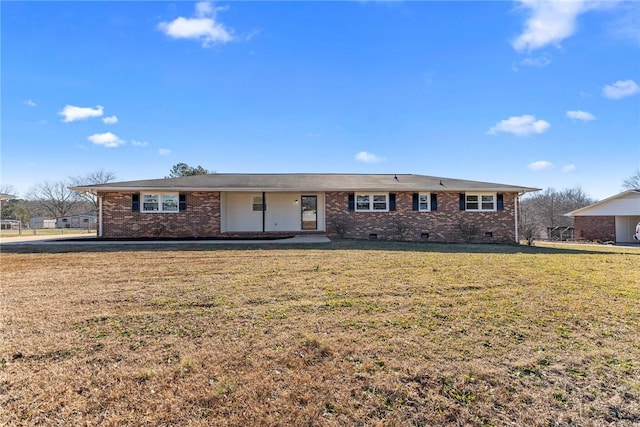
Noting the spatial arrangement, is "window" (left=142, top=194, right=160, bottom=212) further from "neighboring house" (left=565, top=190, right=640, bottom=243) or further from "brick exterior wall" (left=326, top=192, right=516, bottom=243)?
"neighboring house" (left=565, top=190, right=640, bottom=243)

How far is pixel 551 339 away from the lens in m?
3.44

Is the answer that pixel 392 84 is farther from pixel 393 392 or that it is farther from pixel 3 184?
pixel 3 184

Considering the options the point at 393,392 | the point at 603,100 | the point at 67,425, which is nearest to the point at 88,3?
the point at 67,425

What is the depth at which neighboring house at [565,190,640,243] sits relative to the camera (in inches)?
1040

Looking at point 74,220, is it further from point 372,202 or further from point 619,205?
point 619,205

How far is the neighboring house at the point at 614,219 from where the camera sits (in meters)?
26.4

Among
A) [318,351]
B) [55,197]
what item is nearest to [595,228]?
[318,351]

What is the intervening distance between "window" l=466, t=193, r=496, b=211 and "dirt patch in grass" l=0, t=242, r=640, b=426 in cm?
1037

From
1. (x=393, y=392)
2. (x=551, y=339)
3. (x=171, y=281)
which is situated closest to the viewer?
(x=393, y=392)

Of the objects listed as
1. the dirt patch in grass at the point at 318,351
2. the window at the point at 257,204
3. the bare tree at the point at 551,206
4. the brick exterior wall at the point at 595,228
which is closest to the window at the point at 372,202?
the window at the point at 257,204

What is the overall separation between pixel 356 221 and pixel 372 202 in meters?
1.24

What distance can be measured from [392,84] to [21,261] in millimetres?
15086

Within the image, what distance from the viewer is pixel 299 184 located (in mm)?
16281

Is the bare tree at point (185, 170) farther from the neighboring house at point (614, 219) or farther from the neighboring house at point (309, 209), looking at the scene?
the neighboring house at point (614, 219)
